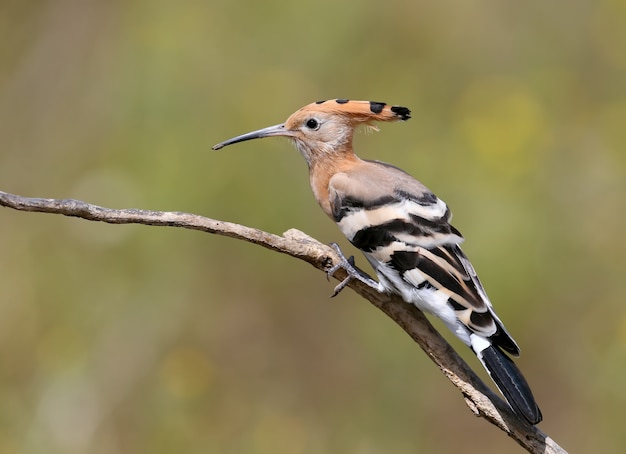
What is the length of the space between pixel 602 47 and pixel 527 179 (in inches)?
46.1

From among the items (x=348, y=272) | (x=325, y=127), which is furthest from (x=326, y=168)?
(x=348, y=272)

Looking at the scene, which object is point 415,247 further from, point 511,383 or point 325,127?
point 325,127

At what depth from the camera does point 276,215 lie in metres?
4.01

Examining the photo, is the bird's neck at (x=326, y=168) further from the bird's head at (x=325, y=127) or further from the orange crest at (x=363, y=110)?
the orange crest at (x=363, y=110)

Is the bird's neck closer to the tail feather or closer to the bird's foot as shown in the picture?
the bird's foot

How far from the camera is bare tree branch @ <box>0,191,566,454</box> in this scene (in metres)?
1.96

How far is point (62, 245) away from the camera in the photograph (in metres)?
3.93

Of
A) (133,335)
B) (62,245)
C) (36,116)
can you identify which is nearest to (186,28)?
(36,116)

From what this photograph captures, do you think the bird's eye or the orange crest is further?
the bird's eye

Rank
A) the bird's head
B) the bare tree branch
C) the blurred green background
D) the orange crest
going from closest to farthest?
the bare tree branch, the orange crest, the bird's head, the blurred green background

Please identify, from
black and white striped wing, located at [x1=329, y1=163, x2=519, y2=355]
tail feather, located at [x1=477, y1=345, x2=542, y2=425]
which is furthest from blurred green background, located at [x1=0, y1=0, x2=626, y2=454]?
tail feather, located at [x1=477, y1=345, x2=542, y2=425]

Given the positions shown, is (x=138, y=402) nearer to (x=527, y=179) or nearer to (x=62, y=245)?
(x=62, y=245)

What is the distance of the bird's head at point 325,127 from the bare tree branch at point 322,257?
74 centimetres

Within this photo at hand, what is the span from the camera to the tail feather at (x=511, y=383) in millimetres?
2045
